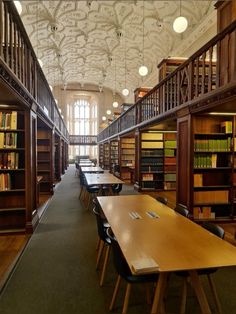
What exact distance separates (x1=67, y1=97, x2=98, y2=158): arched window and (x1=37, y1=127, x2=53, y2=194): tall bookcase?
15.9m

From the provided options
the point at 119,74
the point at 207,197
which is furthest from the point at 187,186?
the point at 119,74

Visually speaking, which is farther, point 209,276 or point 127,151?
point 127,151

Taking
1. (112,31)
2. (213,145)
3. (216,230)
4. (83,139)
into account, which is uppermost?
(112,31)

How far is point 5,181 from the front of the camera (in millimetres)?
4293

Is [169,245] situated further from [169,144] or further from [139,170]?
[169,144]

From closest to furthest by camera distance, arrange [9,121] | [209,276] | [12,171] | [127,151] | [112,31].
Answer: [209,276]
[9,121]
[12,171]
[127,151]
[112,31]

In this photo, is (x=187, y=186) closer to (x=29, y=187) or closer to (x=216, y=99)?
(x=216, y=99)

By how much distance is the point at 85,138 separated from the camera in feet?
75.5

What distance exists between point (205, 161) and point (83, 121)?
805 inches

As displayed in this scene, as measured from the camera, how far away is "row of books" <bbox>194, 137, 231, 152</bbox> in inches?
192

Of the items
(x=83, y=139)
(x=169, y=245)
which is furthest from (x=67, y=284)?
(x=83, y=139)

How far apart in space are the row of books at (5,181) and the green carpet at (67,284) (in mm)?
972

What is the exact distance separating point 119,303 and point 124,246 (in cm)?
75

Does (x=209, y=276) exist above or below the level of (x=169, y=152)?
below
